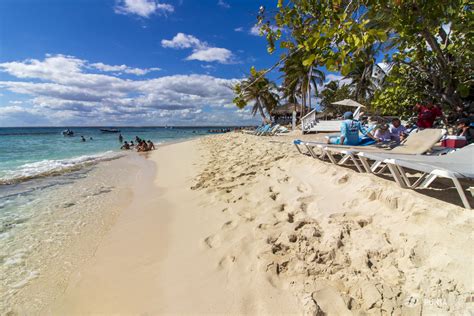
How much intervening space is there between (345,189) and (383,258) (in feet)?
5.15

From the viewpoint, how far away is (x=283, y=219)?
3.24 m

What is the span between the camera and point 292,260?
7.82ft

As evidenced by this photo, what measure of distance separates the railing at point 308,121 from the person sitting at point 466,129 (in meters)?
11.3

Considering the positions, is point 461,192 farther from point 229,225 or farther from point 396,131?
point 396,131

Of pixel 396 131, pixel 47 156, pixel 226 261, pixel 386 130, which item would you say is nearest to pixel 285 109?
pixel 47 156

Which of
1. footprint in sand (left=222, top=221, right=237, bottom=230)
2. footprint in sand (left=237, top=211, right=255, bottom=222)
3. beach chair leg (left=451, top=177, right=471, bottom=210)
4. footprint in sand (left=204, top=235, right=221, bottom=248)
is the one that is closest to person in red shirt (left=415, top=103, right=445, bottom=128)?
beach chair leg (left=451, top=177, right=471, bottom=210)

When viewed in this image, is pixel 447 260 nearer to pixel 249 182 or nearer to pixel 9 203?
pixel 249 182

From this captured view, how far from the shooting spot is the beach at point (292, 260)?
6.03 feet

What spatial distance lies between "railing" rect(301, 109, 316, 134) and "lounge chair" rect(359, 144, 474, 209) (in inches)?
565

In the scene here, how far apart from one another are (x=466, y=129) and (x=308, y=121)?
38.7ft

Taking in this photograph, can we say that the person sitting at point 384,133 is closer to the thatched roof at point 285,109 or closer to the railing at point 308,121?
the railing at point 308,121

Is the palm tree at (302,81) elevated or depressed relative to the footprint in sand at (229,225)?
elevated

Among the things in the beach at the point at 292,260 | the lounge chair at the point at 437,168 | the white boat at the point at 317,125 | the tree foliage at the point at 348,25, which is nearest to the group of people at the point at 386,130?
the tree foliage at the point at 348,25

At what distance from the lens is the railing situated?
57.5 feet
